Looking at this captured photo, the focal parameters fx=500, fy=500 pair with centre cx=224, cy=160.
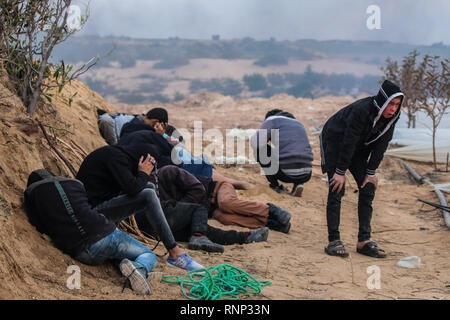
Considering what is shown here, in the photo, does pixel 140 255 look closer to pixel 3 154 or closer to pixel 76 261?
pixel 76 261

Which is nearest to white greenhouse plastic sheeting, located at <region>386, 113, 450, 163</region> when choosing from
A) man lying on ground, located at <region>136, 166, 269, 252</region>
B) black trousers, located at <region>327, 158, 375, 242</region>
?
black trousers, located at <region>327, 158, 375, 242</region>

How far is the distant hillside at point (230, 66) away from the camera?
49281 millimetres

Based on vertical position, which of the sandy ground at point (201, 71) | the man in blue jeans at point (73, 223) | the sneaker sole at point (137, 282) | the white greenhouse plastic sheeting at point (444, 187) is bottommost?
the white greenhouse plastic sheeting at point (444, 187)

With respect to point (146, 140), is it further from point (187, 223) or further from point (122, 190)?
point (187, 223)

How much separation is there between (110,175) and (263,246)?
5.67 feet

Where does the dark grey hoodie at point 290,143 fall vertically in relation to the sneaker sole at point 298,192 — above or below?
above

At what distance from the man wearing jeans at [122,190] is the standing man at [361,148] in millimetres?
1557

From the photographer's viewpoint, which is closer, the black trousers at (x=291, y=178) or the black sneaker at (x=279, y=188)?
the black trousers at (x=291, y=178)

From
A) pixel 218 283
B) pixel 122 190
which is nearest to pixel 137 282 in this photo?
pixel 218 283

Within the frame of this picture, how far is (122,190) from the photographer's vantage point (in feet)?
12.1

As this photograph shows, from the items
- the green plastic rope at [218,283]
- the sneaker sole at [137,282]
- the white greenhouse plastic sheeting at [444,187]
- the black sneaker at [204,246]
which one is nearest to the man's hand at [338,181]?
the black sneaker at [204,246]

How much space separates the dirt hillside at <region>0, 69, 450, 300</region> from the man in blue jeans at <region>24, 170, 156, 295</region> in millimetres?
84

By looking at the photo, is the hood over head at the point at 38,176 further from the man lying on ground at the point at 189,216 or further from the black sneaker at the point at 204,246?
the black sneaker at the point at 204,246

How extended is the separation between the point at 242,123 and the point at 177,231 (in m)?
9.80
